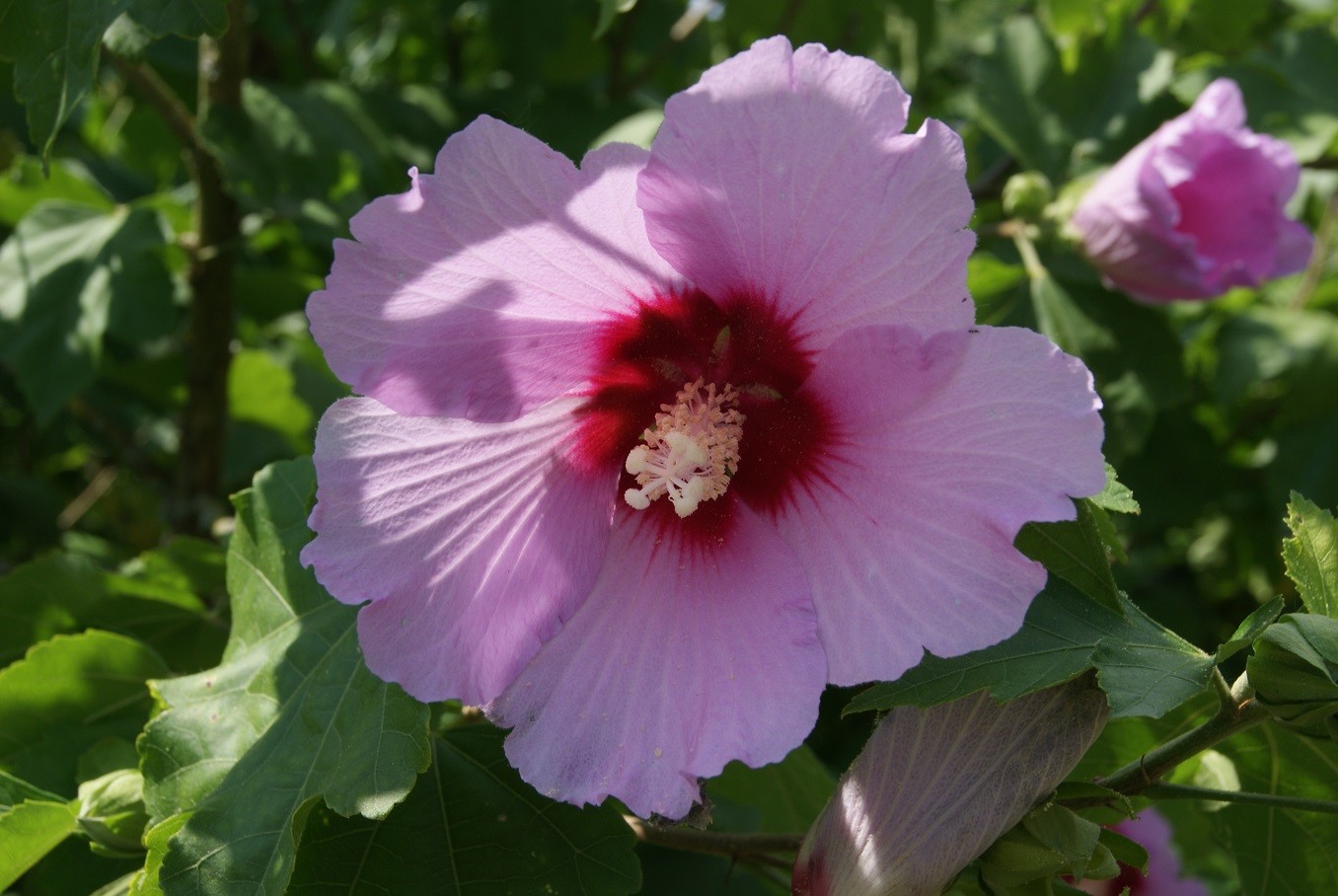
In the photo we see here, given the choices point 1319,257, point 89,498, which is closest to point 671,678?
point 89,498

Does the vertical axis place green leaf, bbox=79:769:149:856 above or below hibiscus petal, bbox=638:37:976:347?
below

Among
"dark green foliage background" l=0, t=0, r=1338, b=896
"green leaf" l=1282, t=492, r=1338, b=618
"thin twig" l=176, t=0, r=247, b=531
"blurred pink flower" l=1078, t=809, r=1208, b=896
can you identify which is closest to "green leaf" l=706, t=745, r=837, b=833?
"dark green foliage background" l=0, t=0, r=1338, b=896

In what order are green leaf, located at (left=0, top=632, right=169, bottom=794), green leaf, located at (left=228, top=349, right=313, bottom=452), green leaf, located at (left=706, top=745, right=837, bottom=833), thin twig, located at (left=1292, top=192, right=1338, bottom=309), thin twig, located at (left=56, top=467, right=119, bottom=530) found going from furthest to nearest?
thin twig, located at (left=1292, top=192, right=1338, bottom=309), thin twig, located at (left=56, top=467, right=119, bottom=530), green leaf, located at (left=228, top=349, right=313, bottom=452), green leaf, located at (left=706, top=745, right=837, bottom=833), green leaf, located at (left=0, top=632, right=169, bottom=794)

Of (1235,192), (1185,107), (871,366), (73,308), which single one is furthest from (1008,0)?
(871,366)

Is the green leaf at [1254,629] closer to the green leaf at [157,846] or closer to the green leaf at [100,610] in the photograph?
the green leaf at [157,846]

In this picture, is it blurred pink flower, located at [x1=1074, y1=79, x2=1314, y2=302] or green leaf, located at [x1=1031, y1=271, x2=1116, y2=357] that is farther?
green leaf, located at [x1=1031, y1=271, x2=1116, y2=357]

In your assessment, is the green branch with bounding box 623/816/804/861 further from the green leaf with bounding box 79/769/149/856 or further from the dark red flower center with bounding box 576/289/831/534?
the green leaf with bounding box 79/769/149/856

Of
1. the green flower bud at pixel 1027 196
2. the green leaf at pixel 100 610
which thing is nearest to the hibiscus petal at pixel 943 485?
the green leaf at pixel 100 610
